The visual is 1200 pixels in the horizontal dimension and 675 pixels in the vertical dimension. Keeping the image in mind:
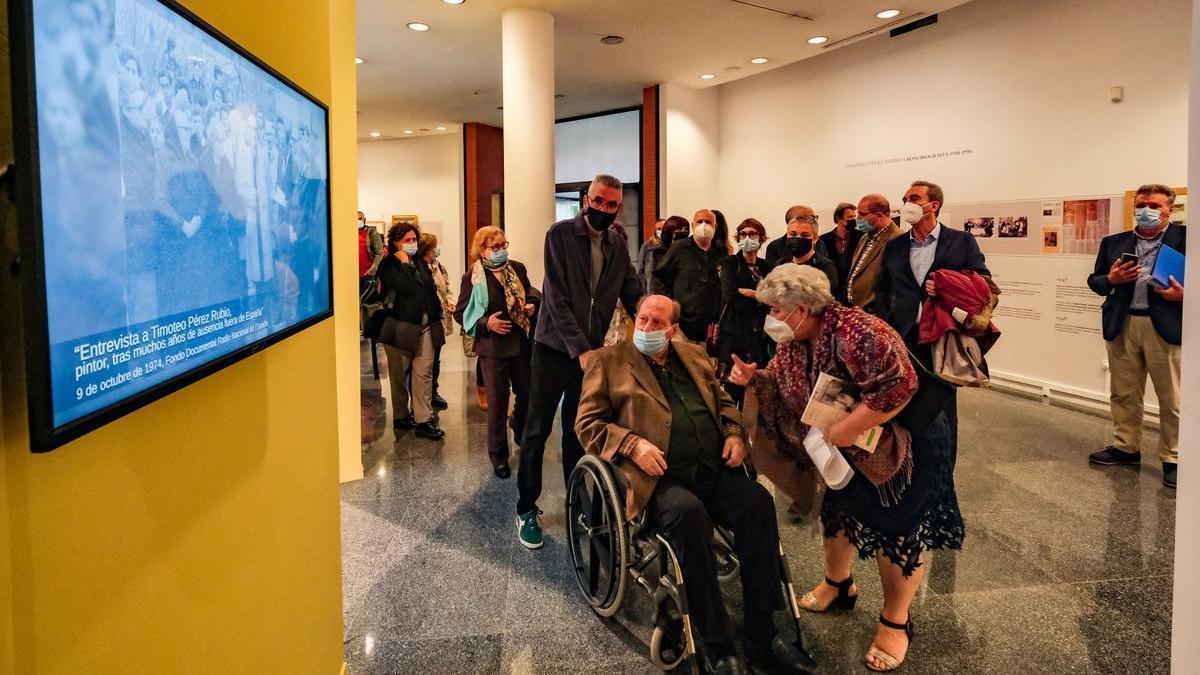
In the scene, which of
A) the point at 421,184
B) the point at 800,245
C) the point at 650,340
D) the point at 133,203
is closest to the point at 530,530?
the point at 650,340

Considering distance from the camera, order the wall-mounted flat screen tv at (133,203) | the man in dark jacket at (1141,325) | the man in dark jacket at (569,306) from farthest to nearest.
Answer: the man in dark jacket at (1141,325), the man in dark jacket at (569,306), the wall-mounted flat screen tv at (133,203)

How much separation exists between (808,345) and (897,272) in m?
1.50

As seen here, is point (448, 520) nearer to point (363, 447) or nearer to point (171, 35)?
point (363, 447)

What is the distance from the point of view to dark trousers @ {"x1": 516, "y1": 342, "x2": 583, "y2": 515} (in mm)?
3057

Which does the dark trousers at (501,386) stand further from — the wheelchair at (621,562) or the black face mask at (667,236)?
the black face mask at (667,236)

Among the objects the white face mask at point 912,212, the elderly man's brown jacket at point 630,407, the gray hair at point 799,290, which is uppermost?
the white face mask at point 912,212

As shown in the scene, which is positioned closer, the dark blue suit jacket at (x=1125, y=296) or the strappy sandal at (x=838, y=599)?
the strappy sandal at (x=838, y=599)

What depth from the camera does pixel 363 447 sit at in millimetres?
4680

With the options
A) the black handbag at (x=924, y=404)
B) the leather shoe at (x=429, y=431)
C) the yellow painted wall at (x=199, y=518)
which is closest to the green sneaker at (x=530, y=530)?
the yellow painted wall at (x=199, y=518)

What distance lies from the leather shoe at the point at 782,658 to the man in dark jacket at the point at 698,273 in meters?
2.80

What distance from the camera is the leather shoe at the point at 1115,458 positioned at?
13.6 feet

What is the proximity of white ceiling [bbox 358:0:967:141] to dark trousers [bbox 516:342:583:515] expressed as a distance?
164 inches

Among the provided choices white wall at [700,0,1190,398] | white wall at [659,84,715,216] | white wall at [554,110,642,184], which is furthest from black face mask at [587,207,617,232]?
white wall at [554,110,642,184]

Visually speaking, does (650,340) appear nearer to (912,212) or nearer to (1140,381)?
(912,212)
